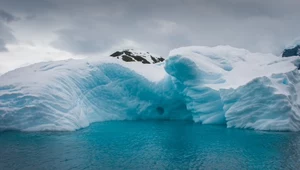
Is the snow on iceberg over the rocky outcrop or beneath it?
A: beneath

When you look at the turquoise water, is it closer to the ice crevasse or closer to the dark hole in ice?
the ice crevasse

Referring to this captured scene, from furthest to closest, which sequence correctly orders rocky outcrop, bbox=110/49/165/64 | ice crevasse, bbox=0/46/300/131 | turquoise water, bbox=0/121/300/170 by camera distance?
rocky outcrop, bbox=110/49/165/64
ice crevasse, bbox=0/46/300/131
turquoise water, bbox=0/121/300/170

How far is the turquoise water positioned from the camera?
32.1 ft

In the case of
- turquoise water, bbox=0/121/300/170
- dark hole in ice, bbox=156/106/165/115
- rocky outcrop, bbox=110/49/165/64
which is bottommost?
turquoise water, bbox=0/121/300/170

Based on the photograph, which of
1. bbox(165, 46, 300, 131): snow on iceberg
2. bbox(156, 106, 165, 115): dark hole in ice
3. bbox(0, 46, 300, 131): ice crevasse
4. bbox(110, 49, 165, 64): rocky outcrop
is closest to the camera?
bbox(0, 46, 300, 131): ice crevasse

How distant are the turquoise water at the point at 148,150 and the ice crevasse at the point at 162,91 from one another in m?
1.41

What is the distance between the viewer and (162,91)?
23828 millimetres

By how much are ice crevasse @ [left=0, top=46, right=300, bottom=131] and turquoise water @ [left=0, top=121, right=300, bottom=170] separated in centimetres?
141

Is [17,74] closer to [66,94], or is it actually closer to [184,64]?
[66,94]

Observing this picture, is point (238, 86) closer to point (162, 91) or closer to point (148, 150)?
point (162, 91)

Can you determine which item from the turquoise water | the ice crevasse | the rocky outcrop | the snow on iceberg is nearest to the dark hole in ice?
the ice crevasse

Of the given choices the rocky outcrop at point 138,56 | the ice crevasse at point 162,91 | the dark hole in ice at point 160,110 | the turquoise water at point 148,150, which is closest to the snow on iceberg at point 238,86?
the ice crevasse at point 162,91

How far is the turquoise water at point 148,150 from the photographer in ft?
32.1

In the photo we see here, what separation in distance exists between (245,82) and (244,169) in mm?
10357
